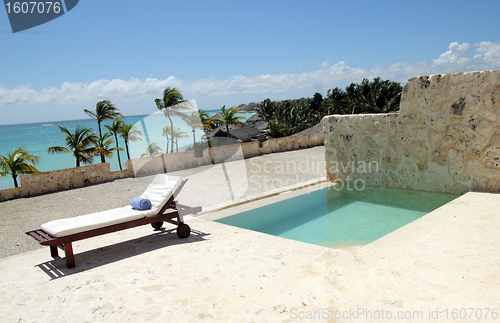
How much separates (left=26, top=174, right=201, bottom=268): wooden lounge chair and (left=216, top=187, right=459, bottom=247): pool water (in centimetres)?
148

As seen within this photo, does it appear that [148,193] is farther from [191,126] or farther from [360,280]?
[191,126]

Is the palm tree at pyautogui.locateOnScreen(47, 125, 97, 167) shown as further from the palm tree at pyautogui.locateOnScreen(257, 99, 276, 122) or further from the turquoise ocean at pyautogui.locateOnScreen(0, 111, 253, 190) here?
the palm tree at pyautogui.locateOnScreen(257, 99, 276, 122)

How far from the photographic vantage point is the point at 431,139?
7.39 m

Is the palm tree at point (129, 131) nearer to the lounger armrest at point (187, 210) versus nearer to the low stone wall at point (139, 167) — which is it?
the low stone wall at point (139, 167)

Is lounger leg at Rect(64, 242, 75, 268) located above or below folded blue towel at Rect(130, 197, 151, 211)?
below

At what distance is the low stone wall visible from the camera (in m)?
10.2

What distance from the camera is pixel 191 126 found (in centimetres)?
2250

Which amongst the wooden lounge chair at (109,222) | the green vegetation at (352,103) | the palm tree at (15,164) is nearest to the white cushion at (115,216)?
the wooden lounge chair at (109,222)

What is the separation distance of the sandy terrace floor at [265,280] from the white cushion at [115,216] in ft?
1.60

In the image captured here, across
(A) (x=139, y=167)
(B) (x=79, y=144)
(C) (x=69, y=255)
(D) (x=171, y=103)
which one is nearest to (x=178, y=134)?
(D) (x=171, y=103)

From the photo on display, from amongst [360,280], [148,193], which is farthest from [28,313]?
[360,280]

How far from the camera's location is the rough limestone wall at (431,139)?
21.6 feet

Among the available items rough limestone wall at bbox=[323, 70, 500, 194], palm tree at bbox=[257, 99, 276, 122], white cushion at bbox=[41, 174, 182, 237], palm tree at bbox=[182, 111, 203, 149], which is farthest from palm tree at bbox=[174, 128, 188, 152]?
palm tree at bbox=[257, 99, 276, 122]

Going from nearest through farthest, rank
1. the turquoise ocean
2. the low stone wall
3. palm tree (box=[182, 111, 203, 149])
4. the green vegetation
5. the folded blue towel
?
1. the folded blue towel
2. the low stone wall
3. the turquoise ocean
4. palm tree (box=[182, 111, 203, 149])
5. the green vegetation
